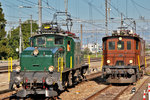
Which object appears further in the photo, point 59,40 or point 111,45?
point 111,45

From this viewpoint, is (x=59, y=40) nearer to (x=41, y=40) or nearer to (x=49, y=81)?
(x=41, y=40)

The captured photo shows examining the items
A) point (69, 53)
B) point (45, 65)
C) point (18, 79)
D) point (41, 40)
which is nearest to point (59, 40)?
point (41, 40)

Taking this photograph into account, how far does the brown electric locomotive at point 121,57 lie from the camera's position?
56.9ft

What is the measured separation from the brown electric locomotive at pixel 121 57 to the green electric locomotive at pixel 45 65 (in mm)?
3934

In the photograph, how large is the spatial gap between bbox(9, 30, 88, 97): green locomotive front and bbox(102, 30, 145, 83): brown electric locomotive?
3.94 m

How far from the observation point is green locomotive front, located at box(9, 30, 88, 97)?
11898 millimetres

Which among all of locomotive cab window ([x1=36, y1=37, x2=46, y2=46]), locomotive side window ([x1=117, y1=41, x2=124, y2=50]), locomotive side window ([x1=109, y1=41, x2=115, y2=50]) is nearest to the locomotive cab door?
locomotive cab window ([x1=36, y1=37, x2=46, y2=46])

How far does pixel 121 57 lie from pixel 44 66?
287 inches

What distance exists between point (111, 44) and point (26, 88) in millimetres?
8172

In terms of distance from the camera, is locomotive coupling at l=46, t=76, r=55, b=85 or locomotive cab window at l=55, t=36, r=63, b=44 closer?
locomotive coupling at l=46, t=76, r=55, b=85

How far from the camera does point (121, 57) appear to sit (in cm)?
1805

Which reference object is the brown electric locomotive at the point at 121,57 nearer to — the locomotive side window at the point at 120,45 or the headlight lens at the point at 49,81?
the locomotive side window at the point at 120,45

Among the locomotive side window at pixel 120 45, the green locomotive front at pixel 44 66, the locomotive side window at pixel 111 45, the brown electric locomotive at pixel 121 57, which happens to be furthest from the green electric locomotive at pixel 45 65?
the locomotive side window at pixel 120 45

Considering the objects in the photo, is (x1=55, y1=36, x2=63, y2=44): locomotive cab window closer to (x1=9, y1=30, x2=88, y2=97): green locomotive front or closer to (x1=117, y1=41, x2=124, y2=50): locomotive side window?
(x1=9, y1=30, x2=88, y2=97): green locomotive front
